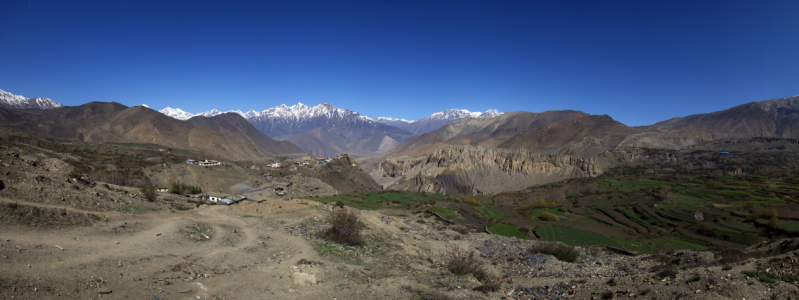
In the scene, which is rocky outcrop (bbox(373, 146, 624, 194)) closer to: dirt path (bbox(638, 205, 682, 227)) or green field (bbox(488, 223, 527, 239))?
dirt path (bbox(638, 205, 682, 227))

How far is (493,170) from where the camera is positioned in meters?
115

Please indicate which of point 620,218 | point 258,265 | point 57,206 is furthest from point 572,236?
point 57,206

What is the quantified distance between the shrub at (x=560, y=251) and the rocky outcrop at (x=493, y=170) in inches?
3200

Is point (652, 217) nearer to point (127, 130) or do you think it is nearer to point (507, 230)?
point (507, 230)

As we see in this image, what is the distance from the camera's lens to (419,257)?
839 inches

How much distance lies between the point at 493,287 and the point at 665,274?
21.6 feet

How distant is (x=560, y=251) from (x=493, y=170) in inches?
3744

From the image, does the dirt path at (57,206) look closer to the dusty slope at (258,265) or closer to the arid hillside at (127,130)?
the dusty slope at (258,265)

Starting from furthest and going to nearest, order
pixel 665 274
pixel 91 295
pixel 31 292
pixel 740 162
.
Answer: pixel 740 162, pixel 665 274, pixel 91 295, pixel 31 292

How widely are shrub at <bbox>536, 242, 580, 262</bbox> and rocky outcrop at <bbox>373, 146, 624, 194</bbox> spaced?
8129 cm

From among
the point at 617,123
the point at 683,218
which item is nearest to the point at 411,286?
the point at 683,218

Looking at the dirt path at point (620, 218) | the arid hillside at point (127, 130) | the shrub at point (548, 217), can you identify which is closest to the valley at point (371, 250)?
the shrub at point (548, 217)

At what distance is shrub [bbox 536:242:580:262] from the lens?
21906 millimetres

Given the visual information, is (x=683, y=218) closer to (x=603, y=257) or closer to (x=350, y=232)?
(x=603, y=257)
